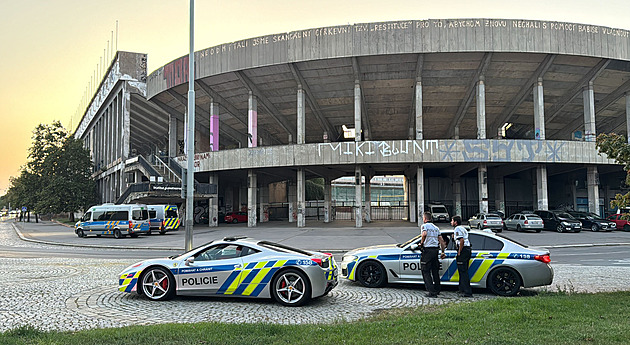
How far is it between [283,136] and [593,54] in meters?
32.9

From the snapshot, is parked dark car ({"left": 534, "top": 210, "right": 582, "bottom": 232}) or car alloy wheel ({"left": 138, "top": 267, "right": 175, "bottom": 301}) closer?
car alloy wheel ({"left": 138, "top": 267, "right": 175, "bottom": 301})

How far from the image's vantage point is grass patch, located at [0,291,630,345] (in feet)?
17.1

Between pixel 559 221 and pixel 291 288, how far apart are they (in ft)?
94.5

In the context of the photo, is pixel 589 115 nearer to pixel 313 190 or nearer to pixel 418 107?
pixel 418 107

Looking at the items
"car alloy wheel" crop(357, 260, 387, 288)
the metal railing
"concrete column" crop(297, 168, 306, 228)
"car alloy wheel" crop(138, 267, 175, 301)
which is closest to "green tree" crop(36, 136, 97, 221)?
the metal railing

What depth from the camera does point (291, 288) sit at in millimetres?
8148

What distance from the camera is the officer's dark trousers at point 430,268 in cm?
890

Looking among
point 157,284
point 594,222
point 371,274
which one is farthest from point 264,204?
point 157,284

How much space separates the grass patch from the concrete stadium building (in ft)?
94.2

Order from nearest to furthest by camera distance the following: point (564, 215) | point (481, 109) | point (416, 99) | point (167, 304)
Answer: point (167, 304)
point (564, 215)
point (481, 109)
point (416, 99)

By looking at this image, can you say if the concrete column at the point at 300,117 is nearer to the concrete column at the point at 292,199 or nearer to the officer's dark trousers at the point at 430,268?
the concrete column at the point at 292,199

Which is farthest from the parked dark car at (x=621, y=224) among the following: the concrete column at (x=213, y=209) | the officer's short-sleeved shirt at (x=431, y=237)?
the concrete column at (x=213, y=209)

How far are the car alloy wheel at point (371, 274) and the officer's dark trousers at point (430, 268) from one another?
115cm

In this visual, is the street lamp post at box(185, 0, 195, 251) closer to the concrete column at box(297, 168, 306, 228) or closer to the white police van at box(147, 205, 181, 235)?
the white police van at box(147, 205, 181, 235)
